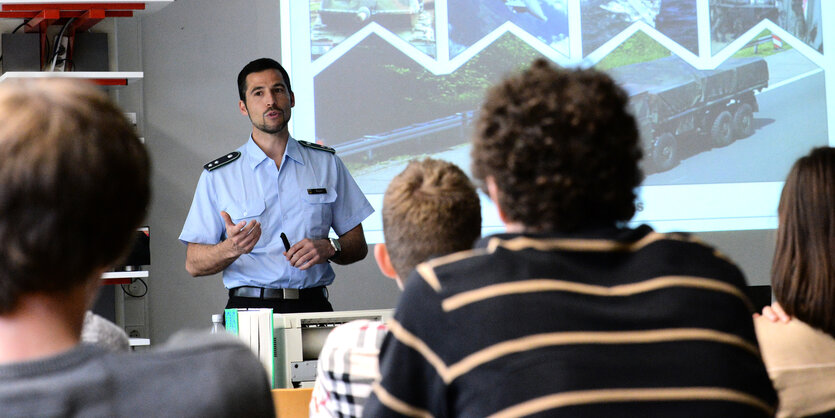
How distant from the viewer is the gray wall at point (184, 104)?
4.36 meters

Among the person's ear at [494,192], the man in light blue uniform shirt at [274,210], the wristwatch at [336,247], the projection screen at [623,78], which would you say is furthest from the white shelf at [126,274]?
the person's ear at [494,192]

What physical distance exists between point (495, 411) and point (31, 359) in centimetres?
47

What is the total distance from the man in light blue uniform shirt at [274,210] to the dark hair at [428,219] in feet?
6.49

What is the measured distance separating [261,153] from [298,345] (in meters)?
1.26

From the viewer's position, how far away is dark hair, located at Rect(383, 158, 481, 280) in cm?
151

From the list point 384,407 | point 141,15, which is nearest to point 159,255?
point 141,15

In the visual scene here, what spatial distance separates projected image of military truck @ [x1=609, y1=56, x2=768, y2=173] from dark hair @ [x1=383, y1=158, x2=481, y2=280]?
3.36m

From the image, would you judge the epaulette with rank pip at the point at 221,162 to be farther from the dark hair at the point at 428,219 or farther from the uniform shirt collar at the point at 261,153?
the dark hair at the point at 428,219

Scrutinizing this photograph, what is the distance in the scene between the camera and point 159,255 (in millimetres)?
4355

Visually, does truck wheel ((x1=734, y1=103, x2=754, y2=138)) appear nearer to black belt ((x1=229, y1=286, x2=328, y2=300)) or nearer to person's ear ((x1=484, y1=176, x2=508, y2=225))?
black belt ((x1=229, y1=286, x2=328, y2=300))

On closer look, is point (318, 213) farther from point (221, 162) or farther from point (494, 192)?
point (494, 192)

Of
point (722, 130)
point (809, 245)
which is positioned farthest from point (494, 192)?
point (722, 130)

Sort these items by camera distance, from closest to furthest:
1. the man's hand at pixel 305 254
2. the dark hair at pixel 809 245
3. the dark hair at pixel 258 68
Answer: the dark hair at pixel 809 245 → the man's hand at pixel 305 254 → the dark hair at pixel 258 68

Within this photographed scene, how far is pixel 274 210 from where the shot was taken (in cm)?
380
